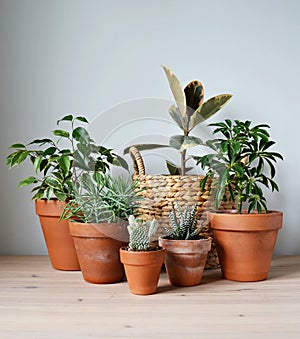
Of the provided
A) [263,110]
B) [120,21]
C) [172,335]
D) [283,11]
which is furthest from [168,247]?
[283,11]

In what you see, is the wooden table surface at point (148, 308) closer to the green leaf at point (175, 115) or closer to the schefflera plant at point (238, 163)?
the schefflera plant at point (238, 163)

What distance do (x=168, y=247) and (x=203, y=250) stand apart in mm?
104

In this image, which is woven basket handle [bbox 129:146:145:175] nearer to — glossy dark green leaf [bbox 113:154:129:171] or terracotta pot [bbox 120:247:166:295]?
glossy dark green leaf [bbox 113:154:129:171]

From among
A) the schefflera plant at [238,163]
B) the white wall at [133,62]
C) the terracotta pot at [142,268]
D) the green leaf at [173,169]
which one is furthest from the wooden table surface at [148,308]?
the white wall at [133,62]

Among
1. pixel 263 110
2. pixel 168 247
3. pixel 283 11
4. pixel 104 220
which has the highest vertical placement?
pixel 283 11

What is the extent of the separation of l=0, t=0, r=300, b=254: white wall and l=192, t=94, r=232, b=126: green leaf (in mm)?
245

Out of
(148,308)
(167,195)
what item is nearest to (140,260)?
(148,308)

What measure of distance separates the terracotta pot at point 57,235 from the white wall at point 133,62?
30 cm

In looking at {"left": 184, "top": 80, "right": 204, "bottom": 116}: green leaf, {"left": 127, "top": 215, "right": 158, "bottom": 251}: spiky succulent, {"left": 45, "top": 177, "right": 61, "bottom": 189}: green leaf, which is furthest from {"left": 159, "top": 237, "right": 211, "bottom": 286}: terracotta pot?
{"left": 184, "top": 80, "right": 204, "bottom": 116}: green leaf

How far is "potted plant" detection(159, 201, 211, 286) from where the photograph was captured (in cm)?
127

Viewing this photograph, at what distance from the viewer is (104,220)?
1.31m

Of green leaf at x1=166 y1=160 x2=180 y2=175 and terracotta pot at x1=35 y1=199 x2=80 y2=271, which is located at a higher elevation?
green leaf at x1=166 y1=160 x2=180 y2=175

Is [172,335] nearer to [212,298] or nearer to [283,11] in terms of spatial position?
[212,298]

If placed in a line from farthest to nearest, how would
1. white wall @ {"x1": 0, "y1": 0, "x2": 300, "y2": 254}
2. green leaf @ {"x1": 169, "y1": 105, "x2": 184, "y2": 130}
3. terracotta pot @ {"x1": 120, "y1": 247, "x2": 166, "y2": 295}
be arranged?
white wall @ {"x1": 0, "y1": 0, "x2": 300, "y2": 254}
green leaf @ {"x1": 169, "y1": 105, "x2": 184, "y2": 130}
terracotta pot @ {"x1": 120, "y1": 247, "x2": 166, "y2": 295}
